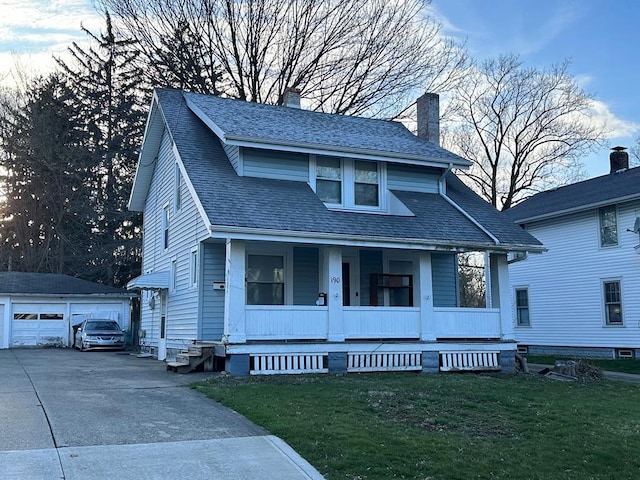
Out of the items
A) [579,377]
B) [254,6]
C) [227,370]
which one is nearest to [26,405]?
[227,370]

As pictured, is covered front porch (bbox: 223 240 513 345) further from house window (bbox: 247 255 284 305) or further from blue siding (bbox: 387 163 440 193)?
blue siding (bbox: 387 163 440 193)

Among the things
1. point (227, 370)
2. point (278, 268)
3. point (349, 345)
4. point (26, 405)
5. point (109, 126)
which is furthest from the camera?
point (109, 126)

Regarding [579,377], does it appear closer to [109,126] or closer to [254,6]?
[254,6]

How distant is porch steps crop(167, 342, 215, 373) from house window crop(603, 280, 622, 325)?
1521cm

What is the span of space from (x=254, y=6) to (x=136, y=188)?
10.5 metres

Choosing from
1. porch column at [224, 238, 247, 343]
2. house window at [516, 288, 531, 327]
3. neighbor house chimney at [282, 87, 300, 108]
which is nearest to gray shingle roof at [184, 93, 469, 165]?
neighbor house chimney at [282, 87, 300, 108]

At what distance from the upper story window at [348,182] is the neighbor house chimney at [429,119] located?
4244 mm

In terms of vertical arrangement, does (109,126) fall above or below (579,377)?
above

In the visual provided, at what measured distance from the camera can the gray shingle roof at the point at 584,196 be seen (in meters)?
22.7

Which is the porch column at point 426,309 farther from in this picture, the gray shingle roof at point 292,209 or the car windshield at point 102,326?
the car windshield at point 102,326

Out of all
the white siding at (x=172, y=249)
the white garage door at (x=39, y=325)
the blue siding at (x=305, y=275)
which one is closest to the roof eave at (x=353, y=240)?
the white siding at (x=172, y=249)

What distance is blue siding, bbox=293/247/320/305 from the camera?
54.5ft

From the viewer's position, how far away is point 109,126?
123 feet

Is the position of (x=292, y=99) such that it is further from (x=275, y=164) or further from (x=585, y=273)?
(x=585, y=273)
